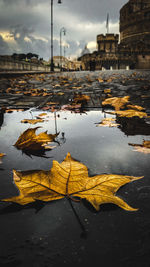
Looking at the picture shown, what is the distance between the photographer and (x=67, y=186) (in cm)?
86

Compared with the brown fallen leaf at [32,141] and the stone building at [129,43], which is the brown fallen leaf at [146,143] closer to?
the brown fallen leaf at [32,141]

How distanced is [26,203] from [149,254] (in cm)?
51

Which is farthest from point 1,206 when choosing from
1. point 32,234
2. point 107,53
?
point 107,53

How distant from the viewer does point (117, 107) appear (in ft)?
9.48

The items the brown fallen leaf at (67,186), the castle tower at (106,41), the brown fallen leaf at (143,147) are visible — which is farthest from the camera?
the castle tower at (106,41)

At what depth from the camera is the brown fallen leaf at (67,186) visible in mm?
791

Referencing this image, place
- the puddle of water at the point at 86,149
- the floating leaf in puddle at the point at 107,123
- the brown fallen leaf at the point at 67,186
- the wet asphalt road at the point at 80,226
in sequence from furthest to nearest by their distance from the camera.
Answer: the floating leaf in puddle at the point at 107,123 < the puddle of water at the point at 86,149 < the brown fallen leaf at the point at 67,186 < the wet asphalt road at the point at 80,226

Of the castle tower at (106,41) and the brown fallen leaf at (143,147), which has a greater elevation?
the castle tower at (106,41)

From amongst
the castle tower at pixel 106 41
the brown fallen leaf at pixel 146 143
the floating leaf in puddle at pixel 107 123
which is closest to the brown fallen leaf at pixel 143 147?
the brown fallen leaf at pixel 146 143

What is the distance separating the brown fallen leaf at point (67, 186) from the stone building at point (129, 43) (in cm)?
4508

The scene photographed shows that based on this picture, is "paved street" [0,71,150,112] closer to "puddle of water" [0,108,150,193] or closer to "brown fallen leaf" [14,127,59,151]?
"puddle of water" [0,108,150,193]

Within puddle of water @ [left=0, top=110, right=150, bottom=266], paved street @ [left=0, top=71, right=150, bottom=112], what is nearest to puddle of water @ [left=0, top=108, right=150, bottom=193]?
puddle of water @ [left=0, top=110, right=150, bottom=266]

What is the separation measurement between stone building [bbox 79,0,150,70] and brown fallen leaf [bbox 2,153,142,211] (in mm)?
45081

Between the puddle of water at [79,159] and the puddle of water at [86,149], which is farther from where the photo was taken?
the puddle of water at [86,149]
